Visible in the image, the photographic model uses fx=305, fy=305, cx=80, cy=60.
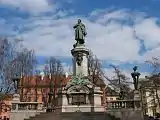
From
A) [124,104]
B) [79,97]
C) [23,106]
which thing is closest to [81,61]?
[79,97]

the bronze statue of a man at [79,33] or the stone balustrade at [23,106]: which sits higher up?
the bronze statue of a man at [79,33]

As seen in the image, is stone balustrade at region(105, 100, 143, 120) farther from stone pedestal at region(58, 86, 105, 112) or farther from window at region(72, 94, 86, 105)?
window at region(72, 94, 86, 105)

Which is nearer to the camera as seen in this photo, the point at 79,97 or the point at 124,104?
the point at 124,104

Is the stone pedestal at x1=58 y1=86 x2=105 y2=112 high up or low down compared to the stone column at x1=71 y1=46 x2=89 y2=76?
down

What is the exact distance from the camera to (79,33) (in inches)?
Answer: 1319

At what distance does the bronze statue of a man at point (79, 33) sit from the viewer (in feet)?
110

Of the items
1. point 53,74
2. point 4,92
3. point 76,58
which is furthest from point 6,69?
point 53,74

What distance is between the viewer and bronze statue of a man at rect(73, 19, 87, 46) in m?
33.5

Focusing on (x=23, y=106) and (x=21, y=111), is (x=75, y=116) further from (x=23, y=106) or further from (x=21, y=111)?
(x=23, y=106)

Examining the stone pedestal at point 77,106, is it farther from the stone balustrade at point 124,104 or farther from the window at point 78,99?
the stone balustrade at point 124,104

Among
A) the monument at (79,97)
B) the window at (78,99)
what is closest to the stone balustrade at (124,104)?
the monument at (79,97)

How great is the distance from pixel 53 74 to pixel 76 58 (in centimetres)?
1933

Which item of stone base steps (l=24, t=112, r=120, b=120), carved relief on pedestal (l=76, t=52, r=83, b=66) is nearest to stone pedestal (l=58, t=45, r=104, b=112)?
carved relief on pedestal (l=76, t=52, r=83, b=66)

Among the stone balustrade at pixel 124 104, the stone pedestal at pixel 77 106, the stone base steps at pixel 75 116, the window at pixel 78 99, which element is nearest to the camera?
the stone base steps at pixel 75 116
